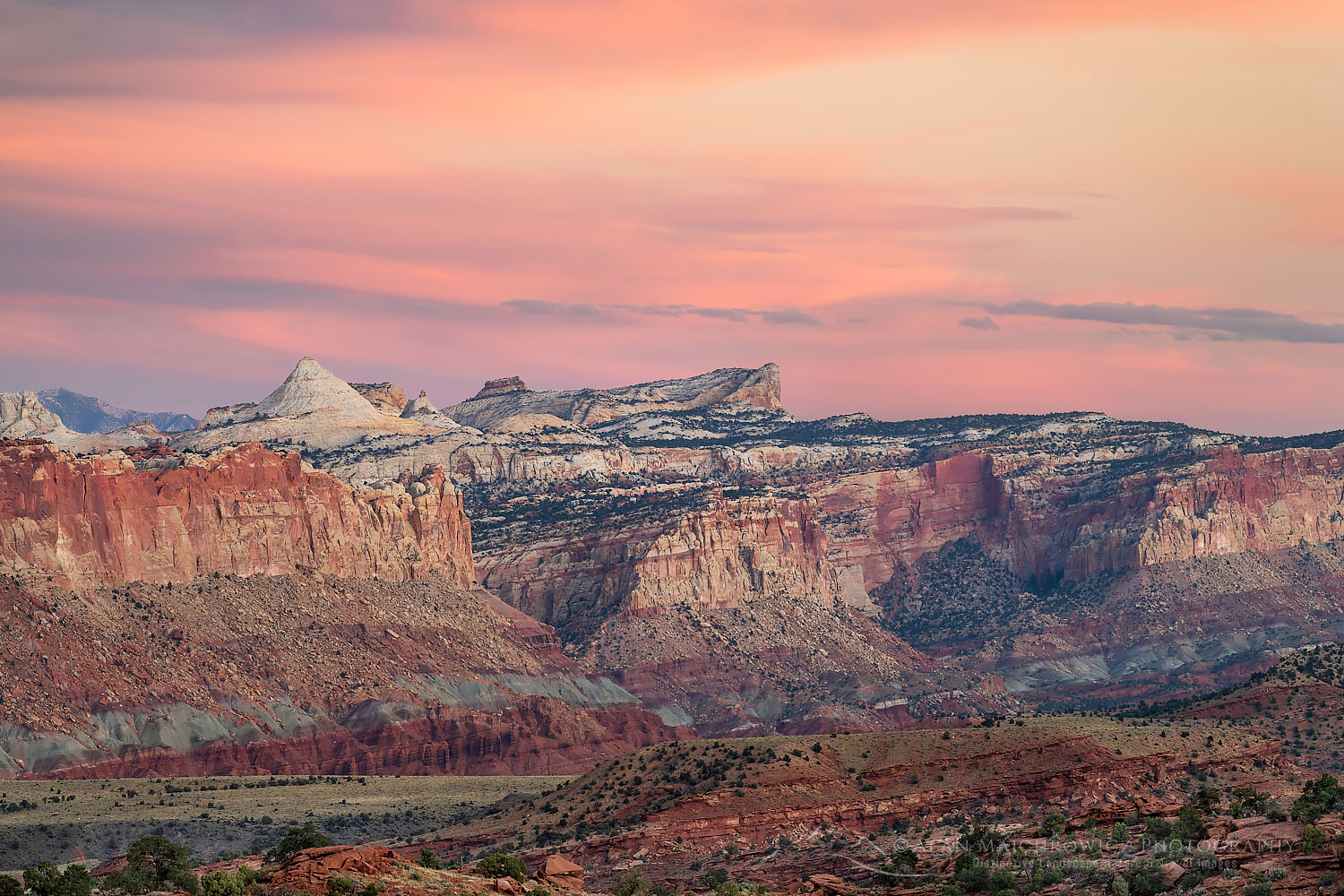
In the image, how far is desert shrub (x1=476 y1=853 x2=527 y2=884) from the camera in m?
78.4

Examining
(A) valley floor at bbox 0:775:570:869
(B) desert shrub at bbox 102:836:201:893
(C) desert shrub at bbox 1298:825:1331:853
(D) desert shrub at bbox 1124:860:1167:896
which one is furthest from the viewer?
(A) valley floor at bbox 0:775:570:869

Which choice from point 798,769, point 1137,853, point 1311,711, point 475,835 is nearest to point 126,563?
point 475,835

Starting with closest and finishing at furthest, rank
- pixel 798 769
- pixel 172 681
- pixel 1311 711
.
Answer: pixel 798 769 → pixel 1311 711 → pixel 172 681

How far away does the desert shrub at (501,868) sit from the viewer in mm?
78438

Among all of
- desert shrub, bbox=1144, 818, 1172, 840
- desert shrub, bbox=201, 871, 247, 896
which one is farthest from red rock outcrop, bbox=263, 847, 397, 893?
desert shrub, bbox=1144, 818, 1172, 840

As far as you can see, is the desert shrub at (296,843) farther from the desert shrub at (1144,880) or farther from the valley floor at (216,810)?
the desert shrub at (1144,880)

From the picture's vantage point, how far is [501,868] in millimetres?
79750

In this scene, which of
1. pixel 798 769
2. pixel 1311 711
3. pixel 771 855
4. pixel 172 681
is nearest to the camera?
pixel 771 855

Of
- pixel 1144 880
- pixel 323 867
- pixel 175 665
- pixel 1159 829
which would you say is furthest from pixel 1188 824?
pixel 175 665

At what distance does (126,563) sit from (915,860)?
11784cm

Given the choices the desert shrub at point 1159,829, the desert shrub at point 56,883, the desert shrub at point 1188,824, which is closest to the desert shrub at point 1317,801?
the desert shrub at point 1188,824

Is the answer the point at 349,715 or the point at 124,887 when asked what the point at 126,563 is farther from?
the point at 124,887

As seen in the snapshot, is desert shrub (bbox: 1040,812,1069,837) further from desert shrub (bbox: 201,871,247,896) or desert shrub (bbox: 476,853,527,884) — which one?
desert shrub (bbox: 201,871,247,896)

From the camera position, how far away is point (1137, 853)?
247ft
